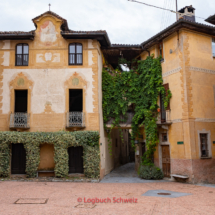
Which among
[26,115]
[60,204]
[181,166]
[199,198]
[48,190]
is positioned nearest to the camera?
[60,204]

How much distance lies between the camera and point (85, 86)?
18312 millimetres

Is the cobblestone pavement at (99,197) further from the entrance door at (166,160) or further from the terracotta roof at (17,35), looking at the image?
the terracotta roof at (17,35)

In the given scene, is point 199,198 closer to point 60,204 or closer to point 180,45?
point 60,204

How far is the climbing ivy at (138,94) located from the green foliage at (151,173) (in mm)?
396

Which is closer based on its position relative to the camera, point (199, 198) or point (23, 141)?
point (199, 198)

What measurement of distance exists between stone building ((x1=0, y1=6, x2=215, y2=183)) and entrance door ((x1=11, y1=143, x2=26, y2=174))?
45.8 inches

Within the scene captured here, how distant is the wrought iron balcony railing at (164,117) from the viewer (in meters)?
17.4

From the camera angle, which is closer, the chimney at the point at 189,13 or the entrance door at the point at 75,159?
the entrance door at the point at 75,159

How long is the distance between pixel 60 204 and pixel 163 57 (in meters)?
12.1

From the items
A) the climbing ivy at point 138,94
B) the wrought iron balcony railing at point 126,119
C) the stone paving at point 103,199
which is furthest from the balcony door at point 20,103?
the wrought iron balcony railing at point 126,119

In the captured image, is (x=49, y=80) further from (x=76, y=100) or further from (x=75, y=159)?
(x=75, y=159)

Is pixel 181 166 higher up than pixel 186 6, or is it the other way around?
pixel 186 6

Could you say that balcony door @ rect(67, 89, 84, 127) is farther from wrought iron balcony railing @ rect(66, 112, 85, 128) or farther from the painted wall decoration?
the painted wall decoration

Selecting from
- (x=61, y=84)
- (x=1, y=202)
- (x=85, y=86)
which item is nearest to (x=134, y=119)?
(x=85, y=86)
